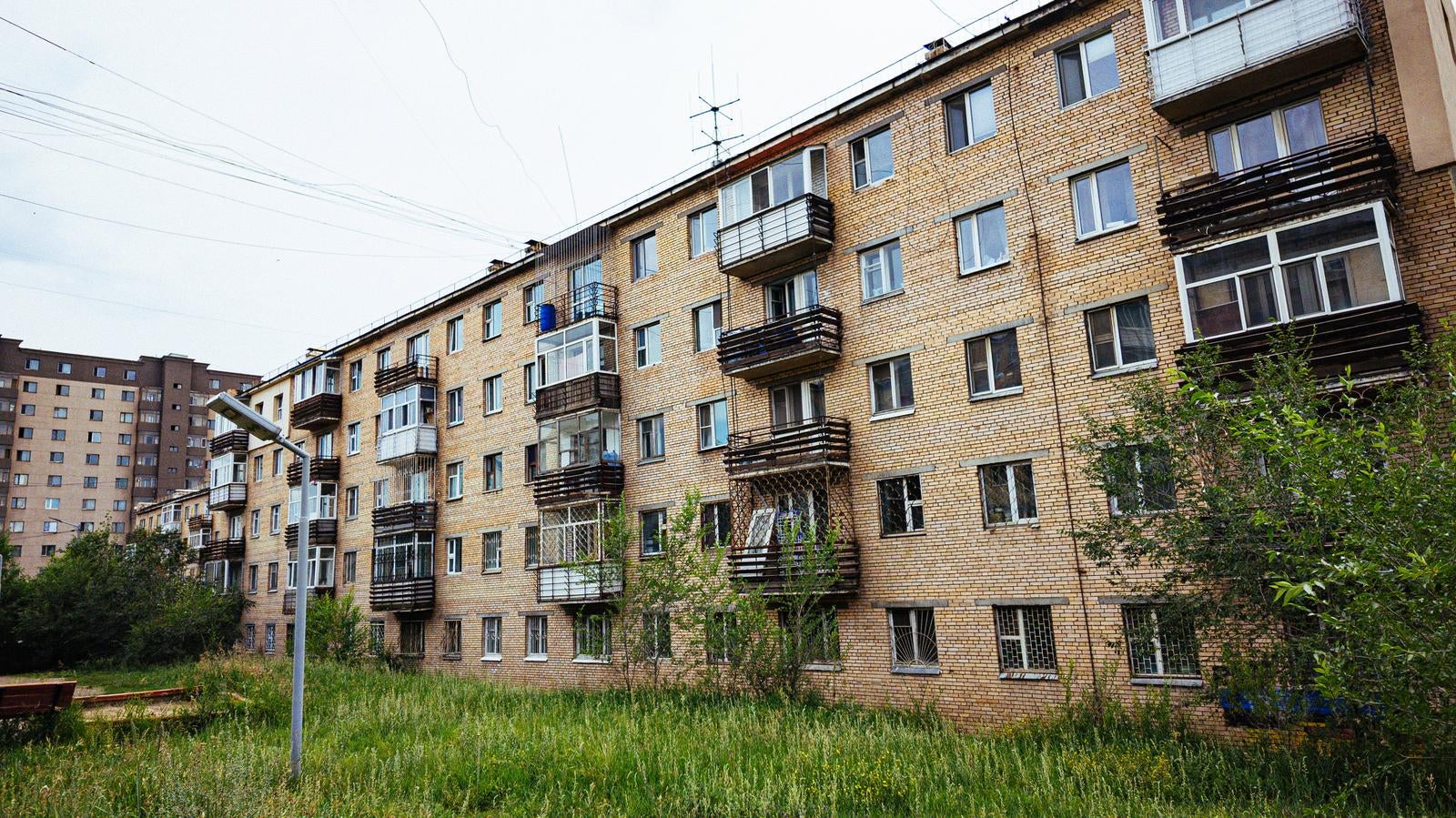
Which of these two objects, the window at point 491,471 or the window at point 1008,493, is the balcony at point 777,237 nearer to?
the window at point 1008,493

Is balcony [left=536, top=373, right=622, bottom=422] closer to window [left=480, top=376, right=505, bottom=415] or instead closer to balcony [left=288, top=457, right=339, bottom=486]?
window [left=480, top=376, right=505, bottom=415]

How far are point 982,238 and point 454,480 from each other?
2221cm

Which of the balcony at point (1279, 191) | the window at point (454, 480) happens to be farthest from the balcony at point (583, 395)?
the balcony at point (1279, 191)

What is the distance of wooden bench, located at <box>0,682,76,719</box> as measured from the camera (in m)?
14.1

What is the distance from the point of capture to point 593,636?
24156 mm

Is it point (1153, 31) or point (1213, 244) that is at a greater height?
point (1153, 31)

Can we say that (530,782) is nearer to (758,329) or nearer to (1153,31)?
(758,329)

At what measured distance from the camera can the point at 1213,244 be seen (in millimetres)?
14633

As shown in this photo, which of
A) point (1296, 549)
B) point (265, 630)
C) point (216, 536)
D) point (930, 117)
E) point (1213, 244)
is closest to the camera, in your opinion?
point (1296, 549)

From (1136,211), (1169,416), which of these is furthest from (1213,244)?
(1169,416)

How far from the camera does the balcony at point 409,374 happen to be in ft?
111

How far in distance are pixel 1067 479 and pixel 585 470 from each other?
46.3ft

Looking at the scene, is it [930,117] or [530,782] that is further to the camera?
[930,117]

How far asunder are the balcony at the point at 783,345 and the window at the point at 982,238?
10.9ft
